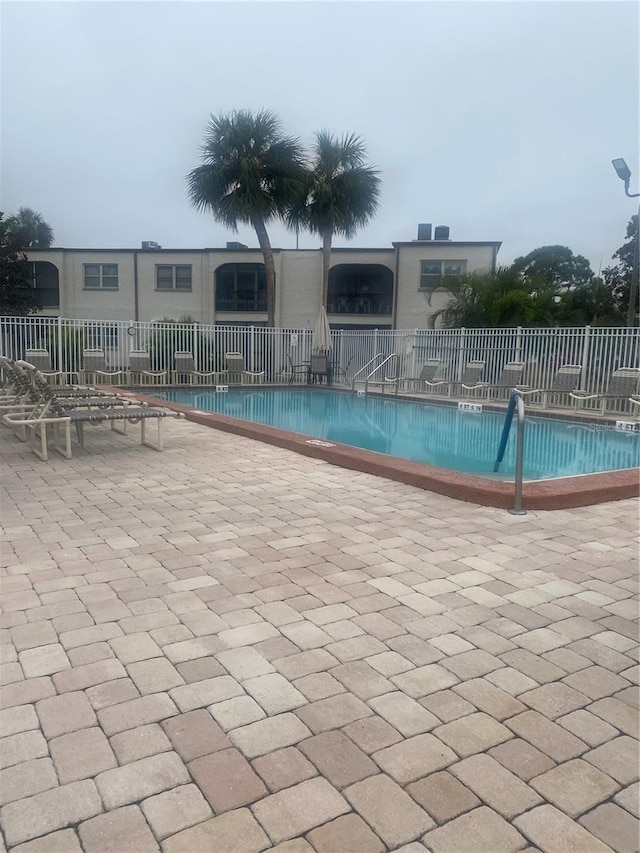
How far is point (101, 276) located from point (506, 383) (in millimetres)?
19711

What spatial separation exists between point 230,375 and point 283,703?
58.1 ft

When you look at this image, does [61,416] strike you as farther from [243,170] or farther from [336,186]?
[336,186]

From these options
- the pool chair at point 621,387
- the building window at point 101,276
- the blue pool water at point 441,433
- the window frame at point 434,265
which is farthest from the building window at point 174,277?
the pool chair at point 621,387

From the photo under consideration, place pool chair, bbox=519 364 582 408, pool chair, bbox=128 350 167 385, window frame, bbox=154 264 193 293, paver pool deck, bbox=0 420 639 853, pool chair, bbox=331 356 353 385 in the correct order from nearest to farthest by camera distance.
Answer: paver pool deck, bbox=0 420 639 853, pool chair, bbox=519 364 582 408, pool chair, bbox=128 350 167 385, pool chair, bbox=331 356 353 385, window frame, bbox=154 264 193 293

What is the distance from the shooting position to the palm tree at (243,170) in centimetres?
2023

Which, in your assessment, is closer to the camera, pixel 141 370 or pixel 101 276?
pixel 141 370

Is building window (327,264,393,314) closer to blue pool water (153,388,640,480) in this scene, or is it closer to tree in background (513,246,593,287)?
blue pool water (153,388,640,480)

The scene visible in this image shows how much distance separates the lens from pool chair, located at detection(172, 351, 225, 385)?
18.4m

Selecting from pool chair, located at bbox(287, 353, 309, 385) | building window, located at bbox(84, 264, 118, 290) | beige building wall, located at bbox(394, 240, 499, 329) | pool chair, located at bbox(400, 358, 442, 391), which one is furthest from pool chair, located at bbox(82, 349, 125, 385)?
beige building wall, located at bbox(394, 240, 499, 329)

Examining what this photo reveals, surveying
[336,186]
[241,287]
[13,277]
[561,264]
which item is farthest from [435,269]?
[561,264]

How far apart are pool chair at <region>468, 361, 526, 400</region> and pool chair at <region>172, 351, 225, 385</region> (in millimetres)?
8359

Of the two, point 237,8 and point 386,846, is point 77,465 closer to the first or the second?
point 386,846

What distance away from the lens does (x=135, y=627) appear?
2.73 meters

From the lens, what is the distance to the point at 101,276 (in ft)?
87.8
